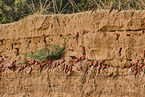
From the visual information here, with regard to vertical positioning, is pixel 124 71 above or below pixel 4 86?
above

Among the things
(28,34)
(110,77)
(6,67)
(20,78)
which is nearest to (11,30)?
(28,34)

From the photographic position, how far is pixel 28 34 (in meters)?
5.89

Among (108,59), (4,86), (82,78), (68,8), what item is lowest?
Result: (4,86)

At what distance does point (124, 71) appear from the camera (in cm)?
454

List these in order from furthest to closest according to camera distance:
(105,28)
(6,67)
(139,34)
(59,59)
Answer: (6,67) < (59,59) < (105,28) < (139,34)

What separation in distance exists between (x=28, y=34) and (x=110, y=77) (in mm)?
2481

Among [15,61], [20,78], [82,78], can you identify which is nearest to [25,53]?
[15,61]

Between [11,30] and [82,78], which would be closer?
[82,78]

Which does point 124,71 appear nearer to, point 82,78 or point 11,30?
point 82,78

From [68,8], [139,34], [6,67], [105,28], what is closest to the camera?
[139,34]

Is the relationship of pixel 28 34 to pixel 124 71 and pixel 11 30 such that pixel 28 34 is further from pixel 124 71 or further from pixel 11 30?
pixel 124 71

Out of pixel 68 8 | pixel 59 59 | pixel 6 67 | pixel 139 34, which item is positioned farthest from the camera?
pixel 68 8

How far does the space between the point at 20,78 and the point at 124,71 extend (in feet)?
8.21

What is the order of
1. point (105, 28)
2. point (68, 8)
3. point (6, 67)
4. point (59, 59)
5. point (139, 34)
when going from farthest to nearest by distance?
point (68, 8), point (6, 67), point (59, 59), point (105, 28), point (139, 34)
